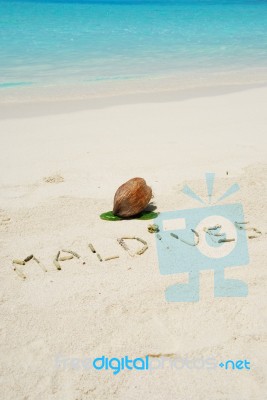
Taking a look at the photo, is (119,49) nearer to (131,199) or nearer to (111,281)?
(131,199)

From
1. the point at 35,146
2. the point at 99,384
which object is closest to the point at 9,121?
the point at 35,146

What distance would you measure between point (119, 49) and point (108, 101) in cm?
847

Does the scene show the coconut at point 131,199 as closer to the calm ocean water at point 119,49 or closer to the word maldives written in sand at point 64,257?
the word maldives written in sand at point 64,257

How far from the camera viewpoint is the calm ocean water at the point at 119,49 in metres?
13.3

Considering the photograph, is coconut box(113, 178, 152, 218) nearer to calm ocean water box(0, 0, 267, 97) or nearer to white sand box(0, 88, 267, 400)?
white sand box(0, 88, 267, 400)

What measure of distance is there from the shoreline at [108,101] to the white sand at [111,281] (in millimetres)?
2144

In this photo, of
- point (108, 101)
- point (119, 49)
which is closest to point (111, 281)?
point (108, 101)

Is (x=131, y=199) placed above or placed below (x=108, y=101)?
below

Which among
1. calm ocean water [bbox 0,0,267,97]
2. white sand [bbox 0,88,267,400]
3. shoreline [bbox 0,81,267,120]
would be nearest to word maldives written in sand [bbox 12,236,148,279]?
white sand [bbox 0,88,267,400]

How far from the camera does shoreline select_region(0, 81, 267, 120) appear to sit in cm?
Result: 911

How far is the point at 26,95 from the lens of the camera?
10.8m

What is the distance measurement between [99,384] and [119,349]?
0.95ft

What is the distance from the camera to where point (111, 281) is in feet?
11.6

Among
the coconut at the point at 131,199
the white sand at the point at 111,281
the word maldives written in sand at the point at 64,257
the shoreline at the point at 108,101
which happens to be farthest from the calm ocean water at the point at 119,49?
the word maldives written in sand at the point at 64,257
